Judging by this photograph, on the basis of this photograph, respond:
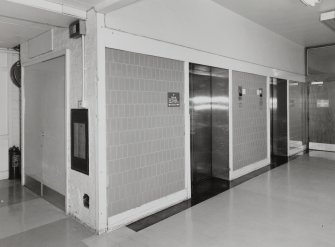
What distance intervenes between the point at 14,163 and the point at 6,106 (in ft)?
3.93

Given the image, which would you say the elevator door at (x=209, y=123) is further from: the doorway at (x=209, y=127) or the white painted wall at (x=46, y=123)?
the white painted wall at (x=46, y=123)

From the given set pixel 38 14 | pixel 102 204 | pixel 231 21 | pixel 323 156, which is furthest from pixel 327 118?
pixel 38 14

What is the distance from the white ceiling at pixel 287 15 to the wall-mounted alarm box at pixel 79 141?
314 cm

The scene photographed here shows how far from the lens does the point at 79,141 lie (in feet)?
11.8

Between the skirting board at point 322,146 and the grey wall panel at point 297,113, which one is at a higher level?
the grey wall panel at point 297,113

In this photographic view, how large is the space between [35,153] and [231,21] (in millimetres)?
4357

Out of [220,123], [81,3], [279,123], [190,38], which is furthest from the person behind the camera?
[279,123]

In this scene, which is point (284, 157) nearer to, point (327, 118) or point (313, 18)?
point (327, 118)

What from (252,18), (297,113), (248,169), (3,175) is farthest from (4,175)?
(297,113)

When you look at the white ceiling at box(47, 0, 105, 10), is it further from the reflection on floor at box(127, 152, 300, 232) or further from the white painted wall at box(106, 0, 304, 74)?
the reflection on floor at box(127, 152, 300, 232)

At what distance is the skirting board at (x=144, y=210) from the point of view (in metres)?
3.38

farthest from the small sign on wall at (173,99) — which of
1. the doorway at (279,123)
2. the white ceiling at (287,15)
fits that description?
the doorway at (279,123)

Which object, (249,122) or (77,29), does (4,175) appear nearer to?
(77,29)

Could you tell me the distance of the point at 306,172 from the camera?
582 centimetres
